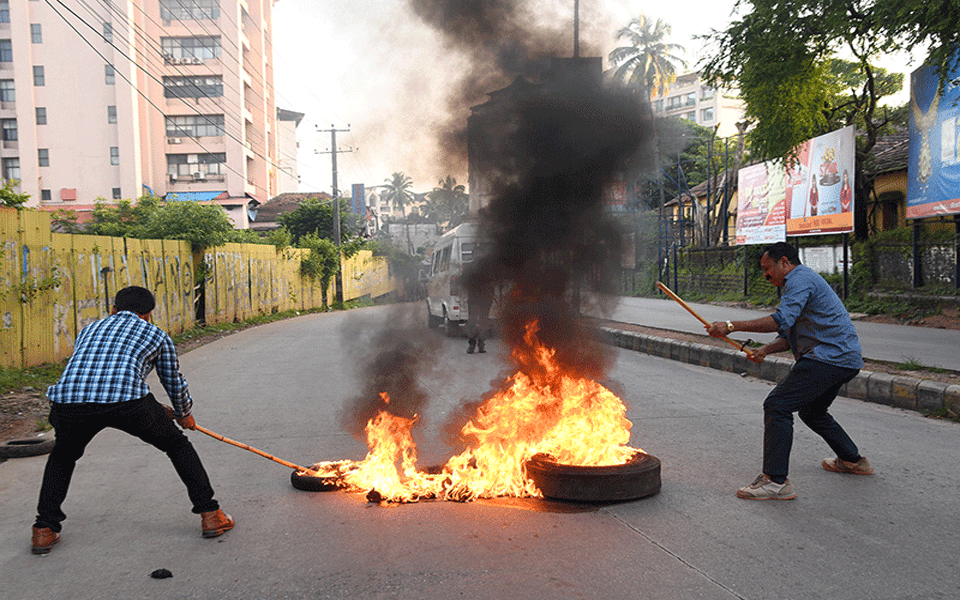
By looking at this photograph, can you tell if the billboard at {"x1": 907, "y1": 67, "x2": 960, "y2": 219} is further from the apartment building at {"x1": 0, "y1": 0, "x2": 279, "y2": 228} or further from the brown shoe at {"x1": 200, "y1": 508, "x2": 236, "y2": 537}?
the apartment building at {"x1": 0, "y1": 0, "x2": 279, "y2": 228}

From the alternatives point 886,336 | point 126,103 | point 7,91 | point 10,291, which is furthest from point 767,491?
point 7,91

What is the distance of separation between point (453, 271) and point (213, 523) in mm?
4165

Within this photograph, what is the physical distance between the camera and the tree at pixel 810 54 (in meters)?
11.4

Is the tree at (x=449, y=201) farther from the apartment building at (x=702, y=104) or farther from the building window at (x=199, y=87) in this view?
the apartment building at (x=702, y=104)

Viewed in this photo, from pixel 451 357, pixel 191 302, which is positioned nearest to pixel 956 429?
pixel 451 357

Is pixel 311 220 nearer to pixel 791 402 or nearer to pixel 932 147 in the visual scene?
pixel 932 147

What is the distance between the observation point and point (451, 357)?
403 inches

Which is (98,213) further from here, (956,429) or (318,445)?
(956,429)

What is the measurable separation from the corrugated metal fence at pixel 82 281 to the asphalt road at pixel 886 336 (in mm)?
6336

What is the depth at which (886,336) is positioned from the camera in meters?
11.8

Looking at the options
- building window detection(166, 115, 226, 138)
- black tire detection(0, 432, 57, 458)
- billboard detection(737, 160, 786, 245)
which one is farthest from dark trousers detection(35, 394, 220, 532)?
building window detection(166, 115, 226, 138)

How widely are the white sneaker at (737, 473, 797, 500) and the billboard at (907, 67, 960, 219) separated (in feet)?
37.6

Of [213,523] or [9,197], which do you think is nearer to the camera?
[213,523]

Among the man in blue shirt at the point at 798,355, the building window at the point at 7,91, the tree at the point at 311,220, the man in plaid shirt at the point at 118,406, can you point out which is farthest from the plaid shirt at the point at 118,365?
the building window at the point at 7,91
